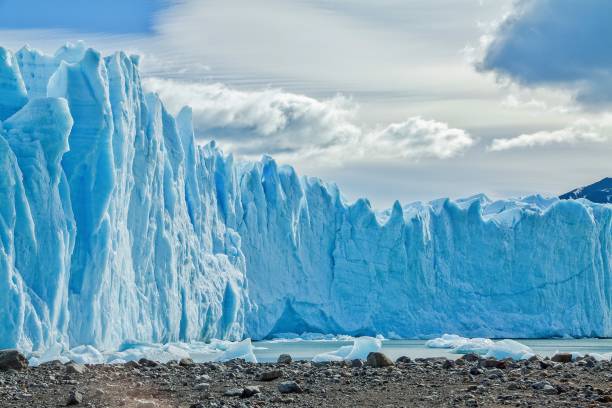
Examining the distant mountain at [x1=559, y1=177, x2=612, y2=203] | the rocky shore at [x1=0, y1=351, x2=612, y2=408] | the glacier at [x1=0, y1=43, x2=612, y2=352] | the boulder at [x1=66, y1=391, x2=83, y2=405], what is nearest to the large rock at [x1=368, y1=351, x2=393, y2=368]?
the rocky shore at [x1=0, y1=351, x2=612, y2=408]

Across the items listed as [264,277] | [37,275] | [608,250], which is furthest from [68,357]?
[608,250]

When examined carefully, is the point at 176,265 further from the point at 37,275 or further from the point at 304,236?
the point at 304,236

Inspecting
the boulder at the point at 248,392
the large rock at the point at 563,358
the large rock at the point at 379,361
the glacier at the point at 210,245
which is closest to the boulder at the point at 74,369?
the boulder at the point at 248,392

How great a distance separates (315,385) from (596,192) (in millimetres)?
59642

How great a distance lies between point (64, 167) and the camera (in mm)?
19422

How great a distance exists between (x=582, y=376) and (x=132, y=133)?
14848 mm

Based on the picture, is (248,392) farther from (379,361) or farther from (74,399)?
(379,361)

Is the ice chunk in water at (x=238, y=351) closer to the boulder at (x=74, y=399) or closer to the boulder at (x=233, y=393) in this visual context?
the boulder at (x=233, y=393)

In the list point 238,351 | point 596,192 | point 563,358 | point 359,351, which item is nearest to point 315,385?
point 359,351

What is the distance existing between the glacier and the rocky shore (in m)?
5.35

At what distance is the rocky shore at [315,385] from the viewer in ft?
23.4

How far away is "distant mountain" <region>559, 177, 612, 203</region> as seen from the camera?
62.2 metres

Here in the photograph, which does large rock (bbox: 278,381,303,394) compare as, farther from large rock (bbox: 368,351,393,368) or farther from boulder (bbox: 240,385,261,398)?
large rock (bbox: 368,351,393,368)

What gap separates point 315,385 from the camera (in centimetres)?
831
